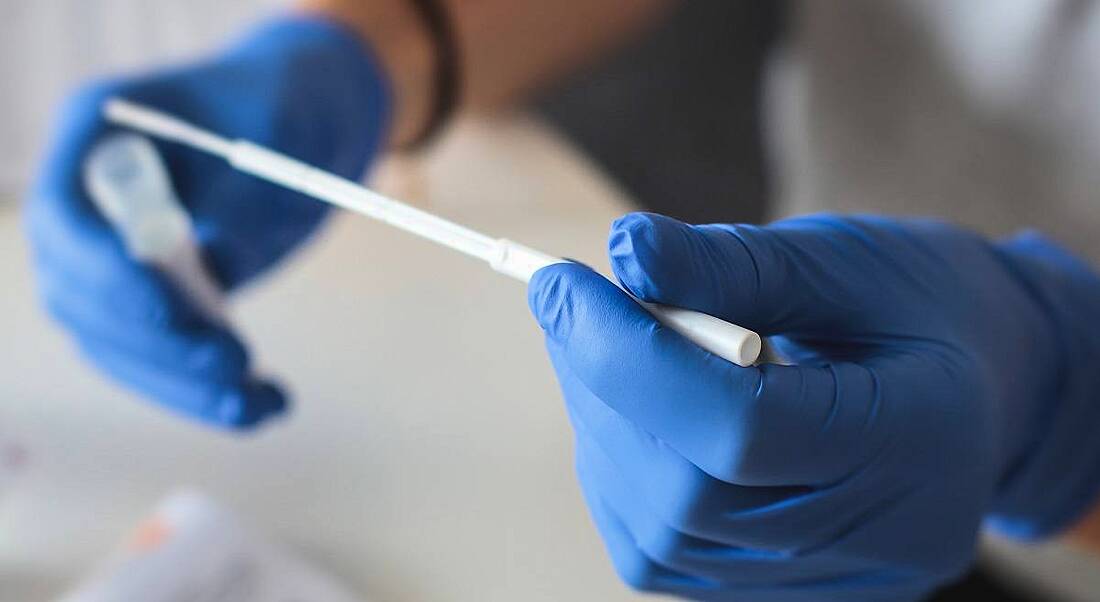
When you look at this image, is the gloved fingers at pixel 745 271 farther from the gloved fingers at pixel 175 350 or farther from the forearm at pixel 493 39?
the forearm at pixel 493 39

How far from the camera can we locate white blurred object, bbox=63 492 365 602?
49 centimetres

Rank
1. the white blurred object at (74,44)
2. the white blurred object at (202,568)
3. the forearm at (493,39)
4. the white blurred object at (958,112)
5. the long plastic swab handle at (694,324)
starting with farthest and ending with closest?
the white blurred object at (74,44) → the forearm at (493,39) → the white blurred object at (958,112) → the white blurred object at (202,568) → the long plastic swab handle at (694,324)

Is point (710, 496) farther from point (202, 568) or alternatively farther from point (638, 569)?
point (202, 568)

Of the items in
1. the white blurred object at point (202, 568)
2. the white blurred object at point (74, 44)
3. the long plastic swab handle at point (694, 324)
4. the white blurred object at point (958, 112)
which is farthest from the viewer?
the white blurred object at point (74, 44)

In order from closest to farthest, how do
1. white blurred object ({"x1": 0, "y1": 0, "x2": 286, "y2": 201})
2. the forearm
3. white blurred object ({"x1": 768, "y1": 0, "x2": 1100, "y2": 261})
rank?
white blurred object ({"x1": 768, "y1": 0, "x2": 1100, "y2": 261}) → the forearm → white blurred object ({"x1": 0, "y1": 0, "x2": 286, "y2": 201})

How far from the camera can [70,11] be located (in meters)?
0.95

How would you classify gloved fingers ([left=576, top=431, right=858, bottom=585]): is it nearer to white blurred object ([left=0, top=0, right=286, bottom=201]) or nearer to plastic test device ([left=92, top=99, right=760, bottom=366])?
plastic test device ([left=92, top=99, right=760, bottom=366])

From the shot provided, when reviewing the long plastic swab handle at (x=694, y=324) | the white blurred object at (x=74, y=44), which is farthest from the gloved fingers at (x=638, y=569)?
the white blurred object at (x=74, y=44)

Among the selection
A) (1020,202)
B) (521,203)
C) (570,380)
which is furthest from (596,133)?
(570,380)

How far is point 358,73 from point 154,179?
0.20 m

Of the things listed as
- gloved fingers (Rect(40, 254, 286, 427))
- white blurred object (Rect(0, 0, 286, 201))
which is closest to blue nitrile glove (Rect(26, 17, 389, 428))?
gloved fingers (Rect(40, 254, 286, 427))

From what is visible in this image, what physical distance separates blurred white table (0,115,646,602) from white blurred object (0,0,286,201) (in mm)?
279

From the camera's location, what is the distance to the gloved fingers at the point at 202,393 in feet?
1.75

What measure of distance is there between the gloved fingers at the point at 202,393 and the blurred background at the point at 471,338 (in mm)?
44
